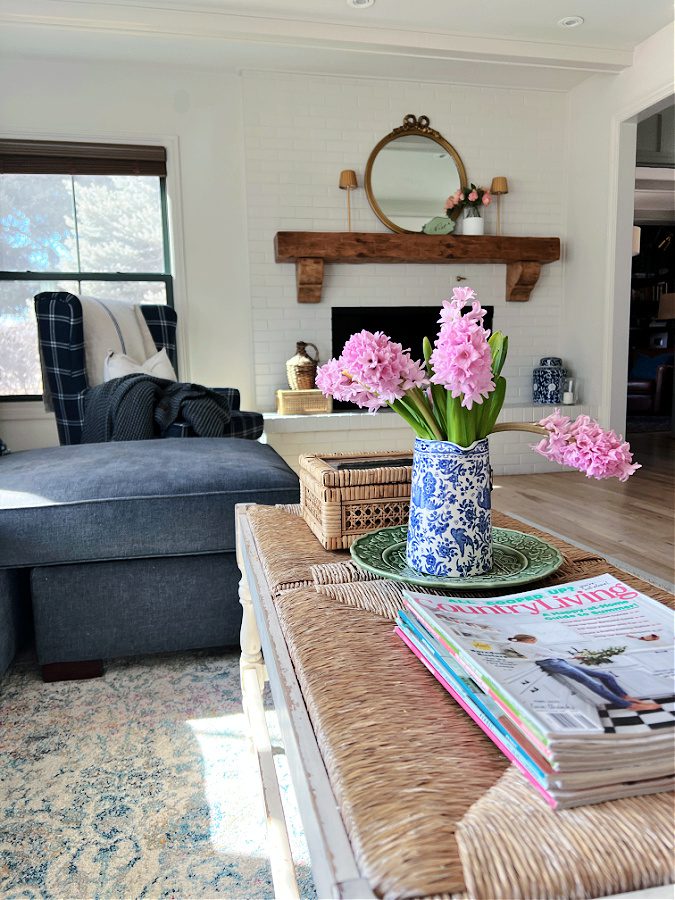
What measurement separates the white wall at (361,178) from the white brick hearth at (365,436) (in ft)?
1.11

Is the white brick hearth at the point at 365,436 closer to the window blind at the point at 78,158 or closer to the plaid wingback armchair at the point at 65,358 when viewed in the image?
the plaid wingback armchair at the point at 65,358

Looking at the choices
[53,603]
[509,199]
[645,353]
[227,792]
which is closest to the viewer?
[227,792]

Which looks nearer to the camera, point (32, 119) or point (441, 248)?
point (32, 119)

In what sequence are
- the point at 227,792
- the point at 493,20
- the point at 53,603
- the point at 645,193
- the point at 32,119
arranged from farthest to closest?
the point at 645,193 < the point at 32,119 < the point at 493,20 < the point at 53,603 < the point at 227,792

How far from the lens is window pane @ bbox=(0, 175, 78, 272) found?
393cm

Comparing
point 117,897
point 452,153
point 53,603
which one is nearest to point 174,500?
point 53,603

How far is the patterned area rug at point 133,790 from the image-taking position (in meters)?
0.95

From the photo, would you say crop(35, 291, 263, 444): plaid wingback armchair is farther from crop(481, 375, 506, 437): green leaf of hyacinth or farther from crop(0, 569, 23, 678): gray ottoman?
crop(481, 375, 506, 437): green leaf of hyacinth

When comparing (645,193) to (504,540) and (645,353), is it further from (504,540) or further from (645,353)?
(504,540)

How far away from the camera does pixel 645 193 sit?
715 centimetres

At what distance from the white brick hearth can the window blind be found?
5.51 feet

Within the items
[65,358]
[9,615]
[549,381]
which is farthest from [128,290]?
[9,615]

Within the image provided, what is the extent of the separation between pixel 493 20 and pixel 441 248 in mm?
1223

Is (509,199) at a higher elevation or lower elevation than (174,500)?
higher
